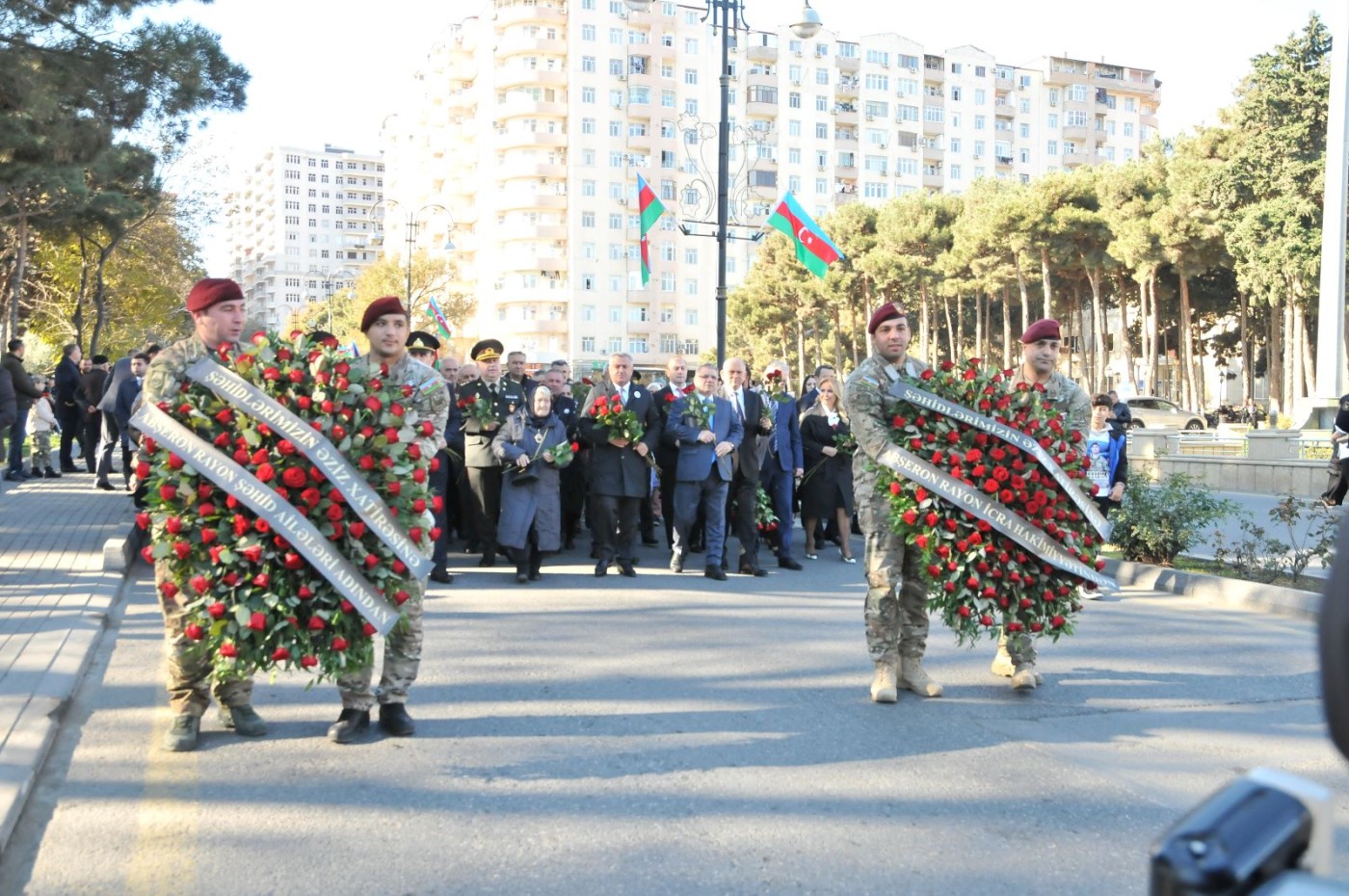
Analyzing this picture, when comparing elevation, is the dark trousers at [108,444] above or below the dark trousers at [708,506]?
above

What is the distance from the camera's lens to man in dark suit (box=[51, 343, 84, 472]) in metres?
22.3

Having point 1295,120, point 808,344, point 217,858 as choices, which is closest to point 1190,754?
point 217,858

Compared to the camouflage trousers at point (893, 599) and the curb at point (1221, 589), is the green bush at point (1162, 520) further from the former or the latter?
the camouflage trousers at point (893, 599)

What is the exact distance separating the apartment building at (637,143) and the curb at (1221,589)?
251 ft

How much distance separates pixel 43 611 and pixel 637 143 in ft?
299

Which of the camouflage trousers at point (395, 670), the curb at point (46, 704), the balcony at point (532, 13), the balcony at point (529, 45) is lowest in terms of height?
the curb at point (46, 704)

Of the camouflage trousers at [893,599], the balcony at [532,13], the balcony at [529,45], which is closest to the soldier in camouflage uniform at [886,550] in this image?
the camouflage trousers at [893,599]

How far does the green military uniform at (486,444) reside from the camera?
12.3m

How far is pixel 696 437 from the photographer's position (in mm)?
12398

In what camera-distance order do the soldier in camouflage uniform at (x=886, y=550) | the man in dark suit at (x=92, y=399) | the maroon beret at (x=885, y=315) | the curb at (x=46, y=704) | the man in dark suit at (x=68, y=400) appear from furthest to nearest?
1. the man in dark suit at (x=68, y=400)
2. the man in dark suit at (x=92, y=399)
3. the maroon beret at (x=885, y=315)
4. the soldier in camouflage uniform at (x=886, y=550)
5. the curb at (x=46, y=704)

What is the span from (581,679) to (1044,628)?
266 cm

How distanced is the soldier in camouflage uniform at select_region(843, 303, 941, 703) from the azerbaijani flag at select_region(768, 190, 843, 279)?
543 inches

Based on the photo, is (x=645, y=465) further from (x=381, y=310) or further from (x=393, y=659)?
(x=393, y=659)

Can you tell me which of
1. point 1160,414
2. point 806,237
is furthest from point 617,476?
point 1160,414
